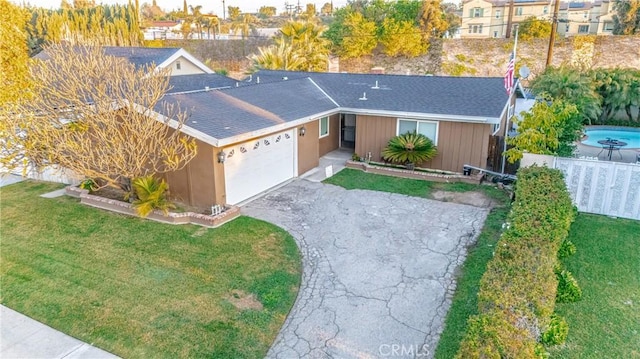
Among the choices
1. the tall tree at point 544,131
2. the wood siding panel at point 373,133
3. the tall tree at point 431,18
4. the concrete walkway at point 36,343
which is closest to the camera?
the concrete walkway at point 36,343

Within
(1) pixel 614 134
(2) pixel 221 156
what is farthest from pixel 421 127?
(1) pixel 614 134

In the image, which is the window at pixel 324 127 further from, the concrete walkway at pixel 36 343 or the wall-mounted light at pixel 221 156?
the concrete walkway at pixel 36 343

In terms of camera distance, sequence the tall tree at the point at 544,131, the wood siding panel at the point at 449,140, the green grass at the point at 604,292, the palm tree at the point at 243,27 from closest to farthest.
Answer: the green grass at the point at 604,292 → the tall tree at the point at 544,131 → the wood siding panel at the point at 449,140 → the palm tree at the point at 243,27

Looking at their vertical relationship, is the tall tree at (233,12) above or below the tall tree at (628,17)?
above

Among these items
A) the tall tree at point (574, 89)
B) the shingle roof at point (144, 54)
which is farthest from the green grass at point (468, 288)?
the shingle roof at point (144, 54)

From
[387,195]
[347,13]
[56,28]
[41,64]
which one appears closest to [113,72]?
[41,64]

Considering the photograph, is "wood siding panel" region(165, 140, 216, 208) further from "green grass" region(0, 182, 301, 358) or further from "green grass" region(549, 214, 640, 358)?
"green grass" region(549, 214, 640, 358)
